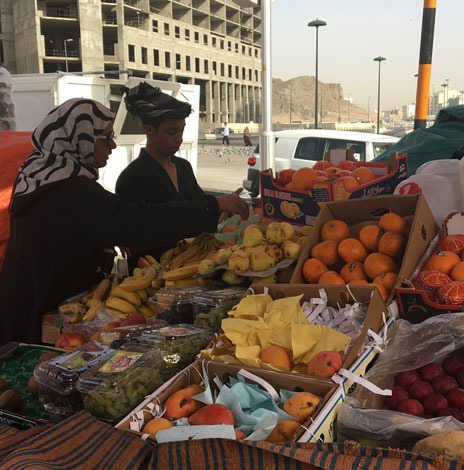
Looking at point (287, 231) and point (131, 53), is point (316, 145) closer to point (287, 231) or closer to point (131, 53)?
point (287, 231)

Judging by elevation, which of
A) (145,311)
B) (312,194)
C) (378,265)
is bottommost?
(145,311)

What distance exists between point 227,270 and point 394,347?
0.97 meters

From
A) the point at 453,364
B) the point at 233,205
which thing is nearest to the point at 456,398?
the point at 453,364

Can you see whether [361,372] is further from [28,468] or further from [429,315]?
[28,468]

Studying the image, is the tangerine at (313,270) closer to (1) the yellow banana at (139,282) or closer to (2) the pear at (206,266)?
(2) the pear at (206,266)

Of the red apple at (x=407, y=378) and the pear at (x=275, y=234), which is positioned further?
the pear at (x=275, y=234)

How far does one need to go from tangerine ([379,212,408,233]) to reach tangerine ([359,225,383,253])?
3cm

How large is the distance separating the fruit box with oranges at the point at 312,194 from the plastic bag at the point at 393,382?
1.02m

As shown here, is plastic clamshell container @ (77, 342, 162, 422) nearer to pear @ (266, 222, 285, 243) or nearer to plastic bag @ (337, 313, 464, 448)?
plastic bag @ (337, 313, 464, 448)

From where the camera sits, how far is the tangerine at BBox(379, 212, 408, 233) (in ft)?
7.63

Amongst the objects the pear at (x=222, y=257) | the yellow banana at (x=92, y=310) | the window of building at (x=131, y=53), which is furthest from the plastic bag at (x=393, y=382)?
the window of building at (x=131, y=53)

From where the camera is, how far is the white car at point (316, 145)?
9.42 metres

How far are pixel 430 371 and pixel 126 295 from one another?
1548 millimetres

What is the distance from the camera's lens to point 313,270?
7.50 ft
